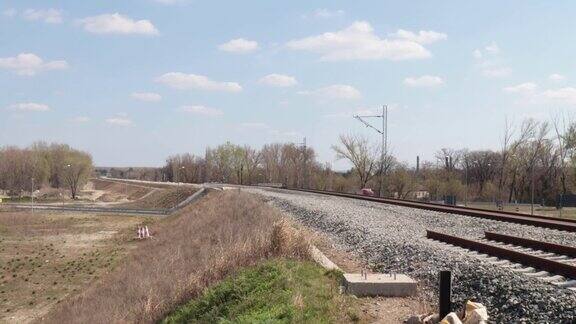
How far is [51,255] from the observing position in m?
41.0

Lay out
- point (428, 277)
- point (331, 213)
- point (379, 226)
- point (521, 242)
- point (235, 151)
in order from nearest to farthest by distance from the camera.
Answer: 1. point (428, 277)
2. point (521, 242)
3. point (379, 226)
4. point (331, 213)
5. point (235, 151)

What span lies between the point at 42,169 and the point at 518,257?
134 m

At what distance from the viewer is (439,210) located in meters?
25.4

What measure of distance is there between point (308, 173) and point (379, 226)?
3294 inches

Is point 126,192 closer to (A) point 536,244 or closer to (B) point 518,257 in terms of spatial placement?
(A) point 536,244

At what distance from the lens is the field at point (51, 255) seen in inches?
1084

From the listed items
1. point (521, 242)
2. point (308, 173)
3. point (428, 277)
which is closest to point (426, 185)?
point (308, 173)

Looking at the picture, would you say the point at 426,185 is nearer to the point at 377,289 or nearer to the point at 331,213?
the point at 331,213

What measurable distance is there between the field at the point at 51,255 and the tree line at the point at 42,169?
202ft

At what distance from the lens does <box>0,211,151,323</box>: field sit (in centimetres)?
2753

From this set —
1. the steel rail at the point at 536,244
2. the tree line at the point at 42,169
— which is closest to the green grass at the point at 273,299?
the steel rail at the point at 536,244

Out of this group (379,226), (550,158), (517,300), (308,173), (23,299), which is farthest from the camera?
(308,173)

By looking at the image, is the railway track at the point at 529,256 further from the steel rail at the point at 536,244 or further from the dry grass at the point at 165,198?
the dry grass at the point at 165,198

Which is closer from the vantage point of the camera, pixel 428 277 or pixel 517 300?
pixel 517 300
